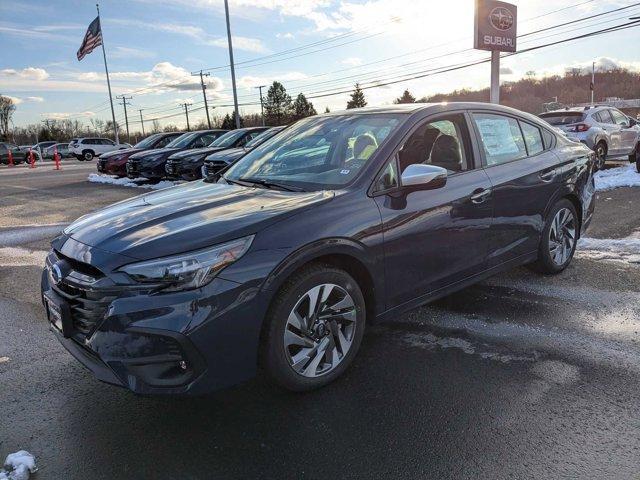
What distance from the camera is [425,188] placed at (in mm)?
3379

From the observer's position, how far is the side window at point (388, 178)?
3273 mm

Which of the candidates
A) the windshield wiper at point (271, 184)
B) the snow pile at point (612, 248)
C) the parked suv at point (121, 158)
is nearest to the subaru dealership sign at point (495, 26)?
the snow pile at point (612, 248)

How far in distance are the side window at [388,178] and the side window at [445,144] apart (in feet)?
1.36

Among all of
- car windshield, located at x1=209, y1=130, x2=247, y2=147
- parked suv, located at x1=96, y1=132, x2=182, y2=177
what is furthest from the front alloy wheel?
parked suv, located at x1=96, y1=132, x2=182, y2=177

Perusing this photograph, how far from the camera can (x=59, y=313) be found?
2.78m

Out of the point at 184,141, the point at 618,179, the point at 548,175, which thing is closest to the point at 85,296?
the point at 548,175

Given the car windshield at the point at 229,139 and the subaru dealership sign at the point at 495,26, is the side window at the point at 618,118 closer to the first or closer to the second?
the subaru dealership sign at the point at 495,26

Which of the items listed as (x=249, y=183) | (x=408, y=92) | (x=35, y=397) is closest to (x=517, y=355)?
(x=249, y=183)

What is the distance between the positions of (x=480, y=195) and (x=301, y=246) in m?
1.70

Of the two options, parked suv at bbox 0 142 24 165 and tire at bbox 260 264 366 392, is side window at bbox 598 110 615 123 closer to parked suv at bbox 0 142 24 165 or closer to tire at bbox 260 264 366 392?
tire at bbox 260 264 366 392

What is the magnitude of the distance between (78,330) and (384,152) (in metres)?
2.11

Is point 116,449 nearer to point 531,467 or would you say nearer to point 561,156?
point 531,467

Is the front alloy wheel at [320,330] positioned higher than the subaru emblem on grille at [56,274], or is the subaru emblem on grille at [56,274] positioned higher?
the subaru emblem on grille at [56,274]

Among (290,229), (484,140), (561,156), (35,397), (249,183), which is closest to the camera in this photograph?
(290,229)
